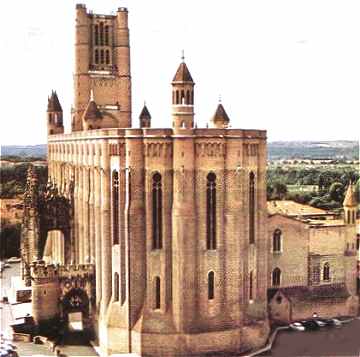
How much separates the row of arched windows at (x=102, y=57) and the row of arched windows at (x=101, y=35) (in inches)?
14.8

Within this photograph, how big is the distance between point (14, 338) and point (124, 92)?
13.7 meters

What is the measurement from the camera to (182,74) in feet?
58.7

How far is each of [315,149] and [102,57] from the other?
10860 mm

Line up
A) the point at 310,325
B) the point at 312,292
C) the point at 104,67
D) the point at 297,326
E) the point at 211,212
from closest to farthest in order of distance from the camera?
the point at 211,212
the point at 297,326
the point at 310,325
the point at 312,292
the point at 104,67

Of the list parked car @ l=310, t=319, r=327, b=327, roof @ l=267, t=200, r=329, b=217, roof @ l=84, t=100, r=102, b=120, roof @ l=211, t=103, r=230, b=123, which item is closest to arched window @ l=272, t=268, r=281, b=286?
parked car @ l=310, t=319, r=327, b=327

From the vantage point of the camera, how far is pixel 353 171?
27.4 meters

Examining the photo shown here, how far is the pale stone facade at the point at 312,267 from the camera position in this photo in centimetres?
2178

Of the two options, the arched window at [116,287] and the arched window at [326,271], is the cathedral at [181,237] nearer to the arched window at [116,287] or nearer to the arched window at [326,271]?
the arched window at [116,287]

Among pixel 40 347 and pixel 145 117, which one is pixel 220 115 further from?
pixel 40 347

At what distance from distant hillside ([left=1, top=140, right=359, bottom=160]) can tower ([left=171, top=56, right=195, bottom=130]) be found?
6.36 meters

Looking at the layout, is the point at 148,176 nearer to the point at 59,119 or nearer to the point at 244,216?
the point at 244,216

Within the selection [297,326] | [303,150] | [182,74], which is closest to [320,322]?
[297,326]

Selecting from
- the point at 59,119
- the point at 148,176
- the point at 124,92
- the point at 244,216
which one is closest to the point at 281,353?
the point at 244,216

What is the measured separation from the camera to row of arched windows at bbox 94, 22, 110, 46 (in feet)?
95.6
